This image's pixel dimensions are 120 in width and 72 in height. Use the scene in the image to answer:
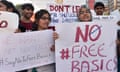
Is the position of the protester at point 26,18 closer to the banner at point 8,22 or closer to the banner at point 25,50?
the banner at point 25,50

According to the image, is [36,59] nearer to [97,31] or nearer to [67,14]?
[97,31]

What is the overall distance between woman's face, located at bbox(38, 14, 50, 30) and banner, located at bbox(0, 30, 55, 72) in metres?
0.07

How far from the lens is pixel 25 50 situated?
4.20 meters

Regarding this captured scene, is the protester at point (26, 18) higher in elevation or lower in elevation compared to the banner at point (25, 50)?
higher

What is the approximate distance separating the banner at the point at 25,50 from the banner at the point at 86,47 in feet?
0.46

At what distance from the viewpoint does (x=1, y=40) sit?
13.0 ft

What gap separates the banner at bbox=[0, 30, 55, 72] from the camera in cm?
402

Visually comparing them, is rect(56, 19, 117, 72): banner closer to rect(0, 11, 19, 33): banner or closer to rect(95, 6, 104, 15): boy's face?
rect(0, 11, 19, 33): banner

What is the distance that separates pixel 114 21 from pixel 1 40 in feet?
4.54

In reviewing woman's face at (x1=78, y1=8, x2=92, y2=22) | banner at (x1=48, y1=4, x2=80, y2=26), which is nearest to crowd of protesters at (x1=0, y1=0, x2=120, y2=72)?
woman's face at (x1=78, y1=8, x2=92, y2=22)

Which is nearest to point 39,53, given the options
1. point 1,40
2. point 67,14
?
point 1,40

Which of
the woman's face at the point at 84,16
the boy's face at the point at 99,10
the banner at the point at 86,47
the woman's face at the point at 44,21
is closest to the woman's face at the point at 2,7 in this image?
the woman's face at the point at 44,21

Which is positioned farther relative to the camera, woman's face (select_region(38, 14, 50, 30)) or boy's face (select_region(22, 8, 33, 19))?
boy's face (select_region(22, 8, 33, 19))

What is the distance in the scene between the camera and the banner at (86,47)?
4.31 meters
